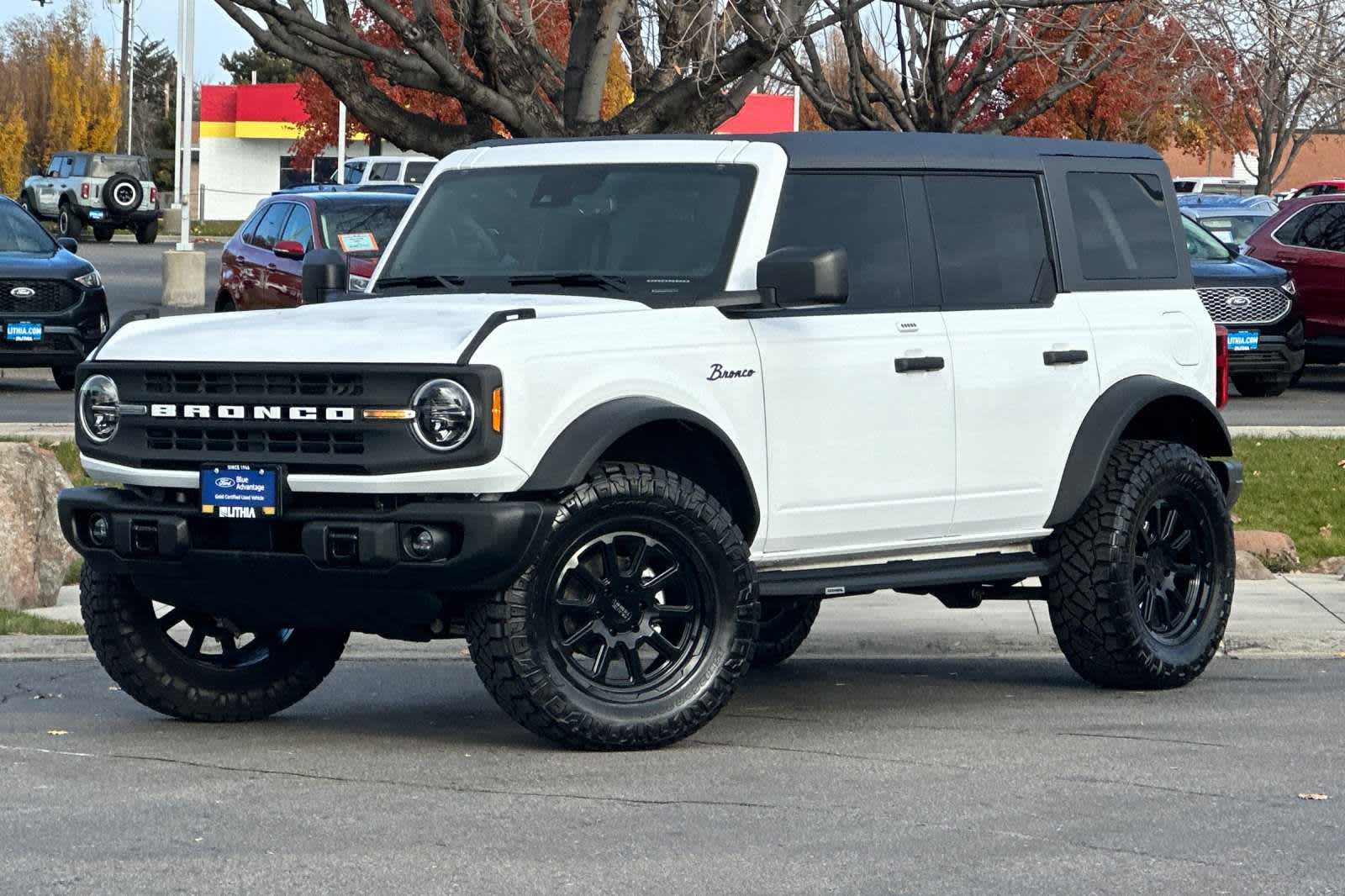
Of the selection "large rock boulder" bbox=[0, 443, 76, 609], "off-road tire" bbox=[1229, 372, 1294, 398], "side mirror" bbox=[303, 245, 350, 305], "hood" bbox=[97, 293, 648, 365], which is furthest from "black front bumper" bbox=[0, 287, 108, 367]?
"hood" bbox=[97, 293, 648, 365]

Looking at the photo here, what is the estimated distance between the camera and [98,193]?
56.3m

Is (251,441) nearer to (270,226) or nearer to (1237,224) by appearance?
(270,226)

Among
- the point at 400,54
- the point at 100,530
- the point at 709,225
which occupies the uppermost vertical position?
the point at 400,54

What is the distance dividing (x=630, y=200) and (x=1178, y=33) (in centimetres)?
931

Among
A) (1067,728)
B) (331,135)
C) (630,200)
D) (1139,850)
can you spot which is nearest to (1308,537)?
(1067,728)

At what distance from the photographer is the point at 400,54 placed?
606 inches

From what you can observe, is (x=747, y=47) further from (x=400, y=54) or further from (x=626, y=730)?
(x=626, y=730)

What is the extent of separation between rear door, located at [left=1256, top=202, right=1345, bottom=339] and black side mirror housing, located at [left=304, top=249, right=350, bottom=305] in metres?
15.9

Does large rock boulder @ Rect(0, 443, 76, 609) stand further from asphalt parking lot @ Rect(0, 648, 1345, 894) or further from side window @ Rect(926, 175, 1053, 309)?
side window @ Rect(926, 175, 1053, 309)

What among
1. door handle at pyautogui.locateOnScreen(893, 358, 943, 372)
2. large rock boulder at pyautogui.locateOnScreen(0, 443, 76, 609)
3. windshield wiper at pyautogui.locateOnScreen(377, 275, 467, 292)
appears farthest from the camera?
large rock boulder at pyautogui.locateOnScreen(0, 443, 76, 609)

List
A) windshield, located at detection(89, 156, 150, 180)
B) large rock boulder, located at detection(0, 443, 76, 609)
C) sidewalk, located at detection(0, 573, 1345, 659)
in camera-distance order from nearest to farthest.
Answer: sidewalk, located at detection(0, 573, 1345, 659)
large rock boulder, located at detection(0, 443, 76, 609)
windshield, located at detection(89, 156, 150, 180)

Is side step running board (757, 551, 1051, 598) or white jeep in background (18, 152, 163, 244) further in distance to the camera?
white jeep in background (18, 152, 163, 244)

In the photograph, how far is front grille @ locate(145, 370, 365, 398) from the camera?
7.12m

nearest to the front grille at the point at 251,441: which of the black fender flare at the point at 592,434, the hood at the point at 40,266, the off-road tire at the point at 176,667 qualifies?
the black fender flare at the point at 592,434
